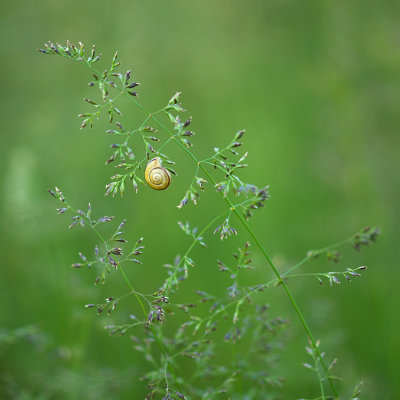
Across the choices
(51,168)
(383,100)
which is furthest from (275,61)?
(51,168)

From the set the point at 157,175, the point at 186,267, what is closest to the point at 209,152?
the point at 157,175

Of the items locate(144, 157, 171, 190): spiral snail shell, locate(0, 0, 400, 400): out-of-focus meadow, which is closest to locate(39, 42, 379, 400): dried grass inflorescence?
locate(144, 157, 171, 190): spiral snail shell

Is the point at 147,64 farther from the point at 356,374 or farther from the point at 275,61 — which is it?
the point at 356,374

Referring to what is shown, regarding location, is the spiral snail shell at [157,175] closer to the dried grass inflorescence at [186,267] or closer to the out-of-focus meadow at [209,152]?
the dried grass inflorescence at [186,267]

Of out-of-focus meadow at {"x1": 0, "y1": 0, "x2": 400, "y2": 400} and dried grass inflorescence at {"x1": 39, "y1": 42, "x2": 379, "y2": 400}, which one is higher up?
out-of-focus meadow at {"x1": 0, "y1": 0, "x2": 400, "y2": 400}

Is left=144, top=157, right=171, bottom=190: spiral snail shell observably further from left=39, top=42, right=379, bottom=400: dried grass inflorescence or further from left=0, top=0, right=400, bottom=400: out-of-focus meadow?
left=0, top=0, right=400, bottom=400: out-of-focus meadow

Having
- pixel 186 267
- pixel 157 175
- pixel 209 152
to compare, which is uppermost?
pixel 209 152

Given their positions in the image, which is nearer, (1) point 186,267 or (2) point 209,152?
(1) point 186,267

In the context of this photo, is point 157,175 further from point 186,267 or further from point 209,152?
point 209,152
